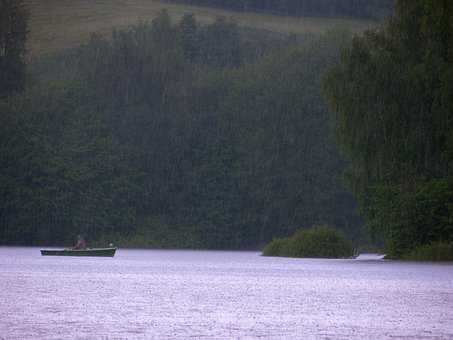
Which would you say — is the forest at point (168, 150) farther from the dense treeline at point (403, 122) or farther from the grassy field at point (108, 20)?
the grassy field at point (108, 20)

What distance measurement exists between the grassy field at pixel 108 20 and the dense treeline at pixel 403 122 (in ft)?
360

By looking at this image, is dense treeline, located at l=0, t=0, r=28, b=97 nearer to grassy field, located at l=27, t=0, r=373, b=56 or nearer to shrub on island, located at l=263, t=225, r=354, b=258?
grassy field, located at l=27, t=0, r=373, b=56

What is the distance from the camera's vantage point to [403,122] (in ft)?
199

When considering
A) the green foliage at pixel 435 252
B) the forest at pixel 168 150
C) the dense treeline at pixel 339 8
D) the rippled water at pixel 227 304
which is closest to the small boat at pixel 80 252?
the rippled water at pixel 227 304

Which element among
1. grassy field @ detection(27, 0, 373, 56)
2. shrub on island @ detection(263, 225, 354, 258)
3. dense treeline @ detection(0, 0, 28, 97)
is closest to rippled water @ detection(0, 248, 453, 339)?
shrub on island @ detection(263, 225, 354, 258)

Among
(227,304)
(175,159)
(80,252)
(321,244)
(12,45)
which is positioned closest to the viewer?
(227,304)

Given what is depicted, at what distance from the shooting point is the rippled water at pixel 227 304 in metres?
27.3

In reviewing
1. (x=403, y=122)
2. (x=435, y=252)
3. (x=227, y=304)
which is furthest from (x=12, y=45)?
(x=227, y=304)

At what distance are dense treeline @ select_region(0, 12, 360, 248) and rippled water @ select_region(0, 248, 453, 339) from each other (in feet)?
165

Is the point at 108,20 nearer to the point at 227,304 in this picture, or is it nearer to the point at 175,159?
the point at 175,159

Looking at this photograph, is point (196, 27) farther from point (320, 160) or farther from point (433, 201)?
point (433, 201)

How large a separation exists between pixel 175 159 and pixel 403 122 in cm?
5281

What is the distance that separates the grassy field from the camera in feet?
586

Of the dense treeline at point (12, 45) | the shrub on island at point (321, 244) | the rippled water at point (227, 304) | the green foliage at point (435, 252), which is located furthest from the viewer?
the dense treeline at point (12, 45)
